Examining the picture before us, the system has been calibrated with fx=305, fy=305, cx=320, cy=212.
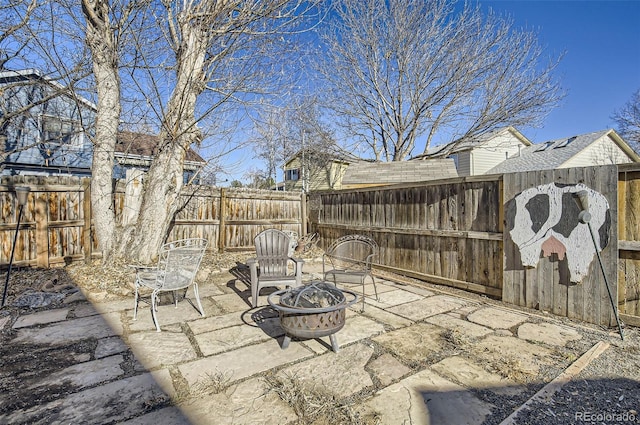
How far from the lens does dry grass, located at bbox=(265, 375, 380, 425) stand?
168cm

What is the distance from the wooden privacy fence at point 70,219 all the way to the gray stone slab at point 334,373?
4.35m

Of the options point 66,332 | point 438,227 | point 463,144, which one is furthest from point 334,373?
point 463,144

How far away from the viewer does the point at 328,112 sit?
12930 millimetres

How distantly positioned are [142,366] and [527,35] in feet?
41.6

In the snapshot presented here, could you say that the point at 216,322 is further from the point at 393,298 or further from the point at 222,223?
the point at 222,223

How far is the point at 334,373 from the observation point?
7.17ft

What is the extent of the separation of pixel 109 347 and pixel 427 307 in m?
3.32

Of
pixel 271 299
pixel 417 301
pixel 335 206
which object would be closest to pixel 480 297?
pixel 417 301

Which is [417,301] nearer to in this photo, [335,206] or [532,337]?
[532,337]

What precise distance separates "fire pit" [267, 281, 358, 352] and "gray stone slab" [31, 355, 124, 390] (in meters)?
A: 1.23

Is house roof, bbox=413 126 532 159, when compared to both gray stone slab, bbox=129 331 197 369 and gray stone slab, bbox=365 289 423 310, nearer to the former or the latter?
gray stone slab, bbox=365 289 423 310

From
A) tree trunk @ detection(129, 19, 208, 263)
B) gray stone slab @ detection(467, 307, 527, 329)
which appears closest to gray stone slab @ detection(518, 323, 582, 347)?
gray stone slab @ detection(467, 307, 527, 329)

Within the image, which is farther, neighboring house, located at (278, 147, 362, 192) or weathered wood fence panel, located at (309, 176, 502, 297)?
neighboring house, located at (278, 147, 362, 192)

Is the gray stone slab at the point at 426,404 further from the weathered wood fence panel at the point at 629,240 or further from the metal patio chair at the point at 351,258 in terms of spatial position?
the weathered wood fence panel at the point at 629,240
